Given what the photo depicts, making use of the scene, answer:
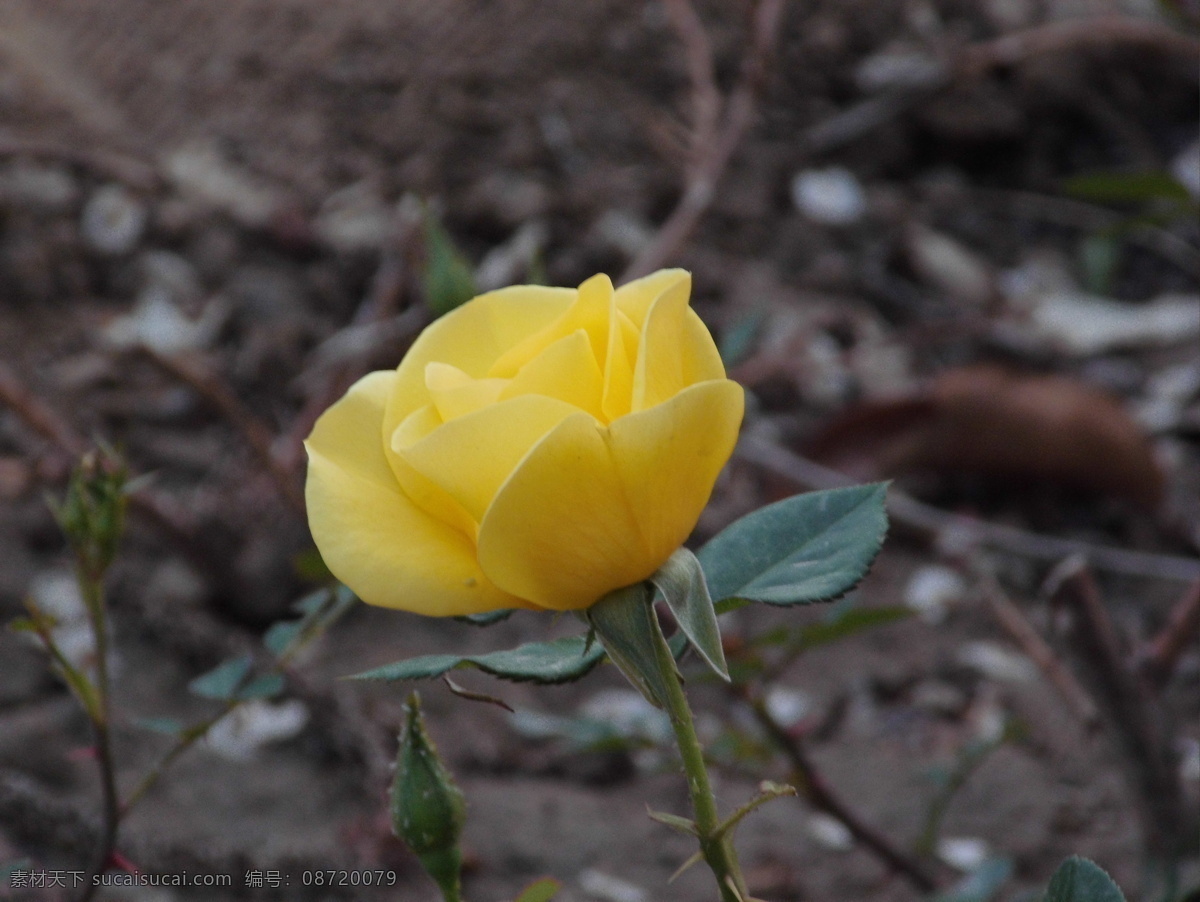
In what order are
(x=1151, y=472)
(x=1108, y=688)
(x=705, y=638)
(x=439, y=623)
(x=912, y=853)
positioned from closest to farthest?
(x=705, y=638) → (x=1108, y=688) → (x=912, y=853) → (x=439, y=623) → (x=1151, y=472)

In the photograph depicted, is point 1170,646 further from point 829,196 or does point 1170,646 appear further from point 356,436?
point 829,196

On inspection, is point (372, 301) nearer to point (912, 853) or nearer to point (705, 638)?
point (912, 853)

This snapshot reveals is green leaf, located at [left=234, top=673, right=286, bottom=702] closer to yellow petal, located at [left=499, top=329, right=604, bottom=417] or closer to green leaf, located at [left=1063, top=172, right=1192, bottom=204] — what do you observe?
yellow petal, located at [left=499, top=329, right=604, bottom=417]

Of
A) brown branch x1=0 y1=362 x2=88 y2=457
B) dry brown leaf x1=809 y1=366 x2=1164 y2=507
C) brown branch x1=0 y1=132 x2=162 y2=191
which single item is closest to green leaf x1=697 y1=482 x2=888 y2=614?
brown branch x1=0 y1=362 x2=88 y2=457

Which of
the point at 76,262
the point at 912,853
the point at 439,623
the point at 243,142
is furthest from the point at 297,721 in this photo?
the point at 243,142

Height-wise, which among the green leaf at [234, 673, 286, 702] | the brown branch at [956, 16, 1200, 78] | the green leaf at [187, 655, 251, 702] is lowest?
the brown branch at [956, 16, 1200, 78]

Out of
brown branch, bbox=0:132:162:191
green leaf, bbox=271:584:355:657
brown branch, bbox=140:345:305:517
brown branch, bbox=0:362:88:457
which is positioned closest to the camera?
green leaf, bbox=271:584:355:657

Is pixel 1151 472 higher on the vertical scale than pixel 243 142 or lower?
lower
